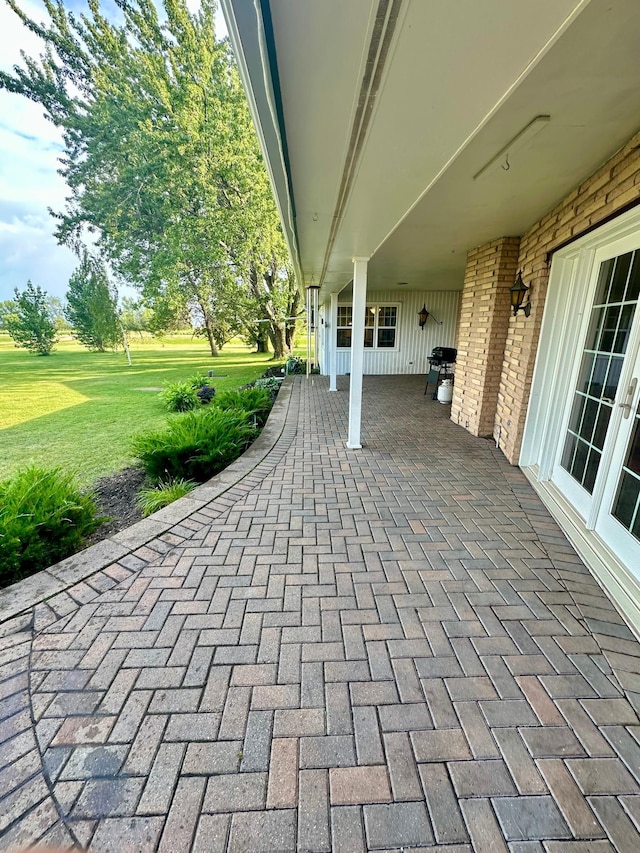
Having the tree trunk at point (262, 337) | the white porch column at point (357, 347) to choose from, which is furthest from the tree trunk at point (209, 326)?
the white porch column at point (357, 347)

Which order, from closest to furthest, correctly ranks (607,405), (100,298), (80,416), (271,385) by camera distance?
1. (607,405)
2. (80,416)
3. (271,385)
4. (100,298)

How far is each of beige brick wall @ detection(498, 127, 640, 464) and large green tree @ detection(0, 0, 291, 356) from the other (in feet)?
36.2

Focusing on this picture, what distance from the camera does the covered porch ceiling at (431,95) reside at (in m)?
1.17

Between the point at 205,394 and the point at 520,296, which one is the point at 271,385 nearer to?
the point at 205,394

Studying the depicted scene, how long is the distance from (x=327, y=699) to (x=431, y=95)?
2598 mm

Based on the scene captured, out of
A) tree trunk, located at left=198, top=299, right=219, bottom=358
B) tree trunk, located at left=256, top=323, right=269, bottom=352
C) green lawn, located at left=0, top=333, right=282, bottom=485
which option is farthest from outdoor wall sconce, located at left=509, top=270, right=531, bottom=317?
tree trunk, located at left=198, top=299, right=219, bottom=358

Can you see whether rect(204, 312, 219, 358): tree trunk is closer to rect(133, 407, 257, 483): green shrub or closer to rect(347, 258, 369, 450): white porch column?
rect(347, 258, 369, 450): white porch column

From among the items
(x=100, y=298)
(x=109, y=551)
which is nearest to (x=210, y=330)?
(x=100, y=298)

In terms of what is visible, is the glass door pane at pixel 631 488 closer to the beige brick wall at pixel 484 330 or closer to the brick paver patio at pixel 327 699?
the brick paver patio at pixel 327 699

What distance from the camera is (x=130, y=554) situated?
242 cm

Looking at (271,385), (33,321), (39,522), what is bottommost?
(271,385)

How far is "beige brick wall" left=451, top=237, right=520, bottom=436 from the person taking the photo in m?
4.39

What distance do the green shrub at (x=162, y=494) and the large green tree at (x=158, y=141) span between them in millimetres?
11196

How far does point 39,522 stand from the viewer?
7.95 ft
